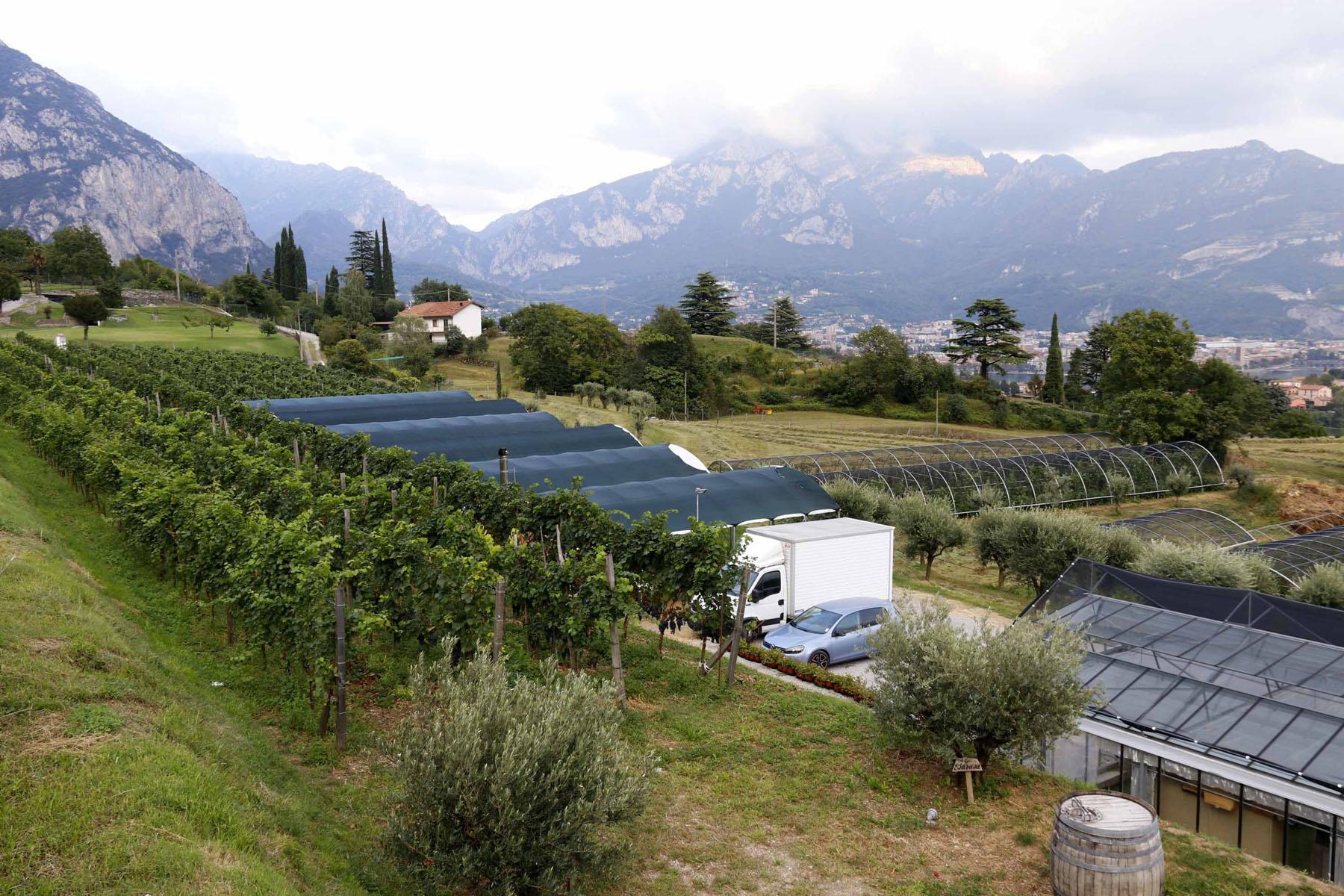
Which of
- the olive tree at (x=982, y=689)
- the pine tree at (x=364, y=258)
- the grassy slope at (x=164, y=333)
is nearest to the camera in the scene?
the olive tree at (x=982, y=689)

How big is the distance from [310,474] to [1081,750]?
53.2 ft

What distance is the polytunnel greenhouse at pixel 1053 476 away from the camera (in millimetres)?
37781

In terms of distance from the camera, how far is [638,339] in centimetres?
7662

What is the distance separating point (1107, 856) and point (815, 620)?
10272 millimetres

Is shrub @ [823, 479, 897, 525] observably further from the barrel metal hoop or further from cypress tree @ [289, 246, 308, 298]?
cypress tree @ [289, 246, 308, 298]

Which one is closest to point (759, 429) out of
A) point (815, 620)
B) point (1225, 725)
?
point (815, 620)

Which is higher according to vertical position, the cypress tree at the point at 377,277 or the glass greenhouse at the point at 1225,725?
the cypress tree at the point at 377,277

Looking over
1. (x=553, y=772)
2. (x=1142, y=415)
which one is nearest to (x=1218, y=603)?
(x=553, y=772)

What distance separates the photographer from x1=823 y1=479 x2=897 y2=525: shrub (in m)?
29.4

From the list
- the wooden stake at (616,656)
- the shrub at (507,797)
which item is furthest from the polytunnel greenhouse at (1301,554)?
the shrub at (507,797)

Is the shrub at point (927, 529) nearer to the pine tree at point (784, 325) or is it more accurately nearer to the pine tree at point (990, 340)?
the pine tree at point (990, 340)

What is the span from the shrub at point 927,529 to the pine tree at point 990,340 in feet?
187

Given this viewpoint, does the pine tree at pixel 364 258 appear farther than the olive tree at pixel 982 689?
Yes

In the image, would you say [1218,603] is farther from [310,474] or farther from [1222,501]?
[1222,501]
